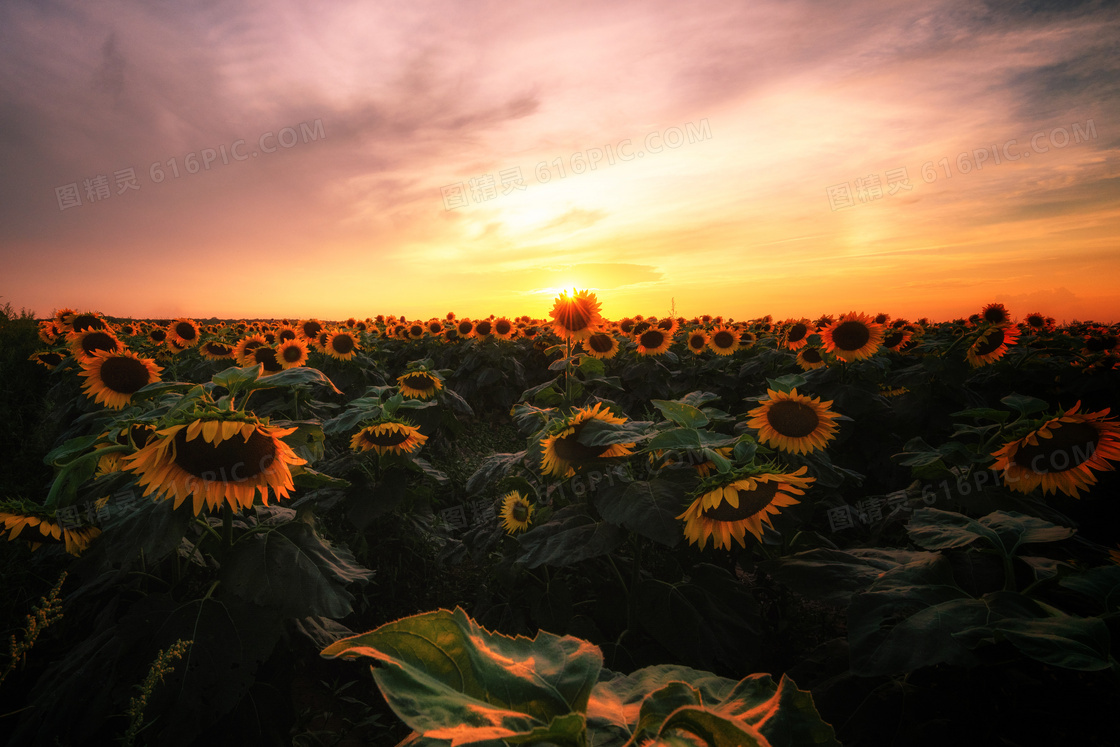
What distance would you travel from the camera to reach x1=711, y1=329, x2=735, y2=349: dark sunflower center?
854 centimetres

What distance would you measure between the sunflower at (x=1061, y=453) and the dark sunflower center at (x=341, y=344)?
713 centimetres

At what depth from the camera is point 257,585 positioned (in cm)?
168

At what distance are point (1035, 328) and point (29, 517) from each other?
533 inches

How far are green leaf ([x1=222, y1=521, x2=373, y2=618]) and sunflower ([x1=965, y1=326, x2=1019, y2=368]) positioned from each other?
18.8ft

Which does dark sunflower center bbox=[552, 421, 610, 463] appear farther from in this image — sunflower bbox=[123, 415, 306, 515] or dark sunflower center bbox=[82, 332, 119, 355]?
dark sunflower center bbox=[82, 332, 119, 355]

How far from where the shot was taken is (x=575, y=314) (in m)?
4.74

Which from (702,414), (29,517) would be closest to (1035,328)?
(702,414)

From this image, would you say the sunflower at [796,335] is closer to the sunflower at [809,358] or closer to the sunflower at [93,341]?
the sunflower at [809,358]

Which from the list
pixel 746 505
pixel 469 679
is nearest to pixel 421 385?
pixel 746 505

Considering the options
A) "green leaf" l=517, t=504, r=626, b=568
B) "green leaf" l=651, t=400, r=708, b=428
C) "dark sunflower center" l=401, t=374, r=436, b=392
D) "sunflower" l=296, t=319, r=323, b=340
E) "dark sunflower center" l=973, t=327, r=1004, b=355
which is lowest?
"green leaf" l=517, t=504, r=626, b=568

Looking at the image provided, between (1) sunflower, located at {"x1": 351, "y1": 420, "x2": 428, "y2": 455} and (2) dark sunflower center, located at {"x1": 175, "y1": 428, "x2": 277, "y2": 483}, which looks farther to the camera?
(1) sunflower, located at {"x1": 351, "y1": 420, "x2": 428, "y2": 455}

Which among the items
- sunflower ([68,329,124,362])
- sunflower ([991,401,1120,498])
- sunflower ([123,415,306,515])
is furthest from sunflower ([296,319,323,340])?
sunflower ([991,401,1120,498])

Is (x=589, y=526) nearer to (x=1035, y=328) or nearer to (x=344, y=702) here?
(x=344, y=702)

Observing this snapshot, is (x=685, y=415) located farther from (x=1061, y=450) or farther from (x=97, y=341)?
(x=97, y=341)
